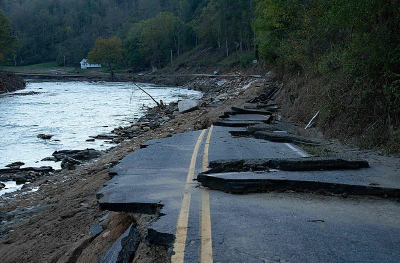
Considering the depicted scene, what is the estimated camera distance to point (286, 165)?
7.08 metres

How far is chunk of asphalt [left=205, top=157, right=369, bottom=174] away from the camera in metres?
7.00

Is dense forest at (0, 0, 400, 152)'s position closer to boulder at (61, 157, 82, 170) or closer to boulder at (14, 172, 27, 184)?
boulder at (61, 157, 82, 170)

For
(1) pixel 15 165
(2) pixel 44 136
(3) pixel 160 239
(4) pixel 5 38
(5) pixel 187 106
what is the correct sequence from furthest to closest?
(4) pixel 5 38, (5) pixel 187 106, (2) pixel 44 136, (1) pixel 15 165, (3) pixel 160 239

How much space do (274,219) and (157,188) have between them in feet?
7.95

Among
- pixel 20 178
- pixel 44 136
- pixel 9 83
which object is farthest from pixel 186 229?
pixel 9 83

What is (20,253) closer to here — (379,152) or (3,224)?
(3,224)

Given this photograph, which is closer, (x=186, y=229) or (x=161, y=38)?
(x=186, y=229)

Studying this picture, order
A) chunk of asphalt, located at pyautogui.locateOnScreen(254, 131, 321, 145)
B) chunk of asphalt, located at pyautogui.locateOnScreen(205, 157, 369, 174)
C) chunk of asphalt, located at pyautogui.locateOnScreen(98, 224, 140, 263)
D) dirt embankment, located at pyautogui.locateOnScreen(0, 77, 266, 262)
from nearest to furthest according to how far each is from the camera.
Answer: chunk of asphalt, located at pyautogui.locateOnScreen(98, 224, 140, 263) → dirt embankment, located at pyautogui.locateOnScreen(0, 77, 266, 262) → chunk of asphalt, located at pyautogui.locateOnScreen(205, 157, 369, 174) → chunk of asphalt, located at pyautogui.locateOnScreen(254, 131, 321, 145)

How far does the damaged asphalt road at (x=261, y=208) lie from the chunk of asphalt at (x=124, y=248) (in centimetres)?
3

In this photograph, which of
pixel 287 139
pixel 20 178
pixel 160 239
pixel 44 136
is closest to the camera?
pixel 160 239

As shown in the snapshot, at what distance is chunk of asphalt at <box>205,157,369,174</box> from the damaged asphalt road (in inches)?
0.7

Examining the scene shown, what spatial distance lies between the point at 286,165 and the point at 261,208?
6.47 ft

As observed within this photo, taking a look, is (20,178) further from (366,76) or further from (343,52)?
(343,52)

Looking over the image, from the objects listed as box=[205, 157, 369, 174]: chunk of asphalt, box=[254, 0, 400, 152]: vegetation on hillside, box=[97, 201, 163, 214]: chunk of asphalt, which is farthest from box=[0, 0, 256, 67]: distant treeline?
box=[97, 201, 163, 214]: chunk of asphalt
